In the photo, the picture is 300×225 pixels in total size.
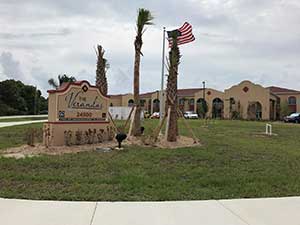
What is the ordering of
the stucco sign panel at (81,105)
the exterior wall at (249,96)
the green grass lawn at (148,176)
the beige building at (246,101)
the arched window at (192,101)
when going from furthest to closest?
the arched window at (192,101) → the beige building at (246,101) → the exterior wall at (249,96) → the stucco sign panel at (81,105) → the green grass lawn at (148,176)

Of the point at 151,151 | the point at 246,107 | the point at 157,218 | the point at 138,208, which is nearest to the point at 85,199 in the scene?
the point at 138,208

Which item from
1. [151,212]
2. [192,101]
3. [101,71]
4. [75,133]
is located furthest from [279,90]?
[151,212]

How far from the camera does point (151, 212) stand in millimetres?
6418

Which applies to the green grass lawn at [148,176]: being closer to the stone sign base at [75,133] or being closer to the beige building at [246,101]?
the stone sign base at [75,133]

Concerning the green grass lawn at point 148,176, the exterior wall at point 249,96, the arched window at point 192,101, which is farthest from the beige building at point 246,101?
the green grass lawn at point 148,176

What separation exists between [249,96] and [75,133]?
6706 centimetres

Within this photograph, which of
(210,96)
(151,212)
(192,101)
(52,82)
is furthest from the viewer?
(192,101)

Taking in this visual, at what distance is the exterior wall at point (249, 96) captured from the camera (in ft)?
253

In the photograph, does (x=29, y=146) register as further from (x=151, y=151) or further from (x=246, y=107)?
(x=246, y=107)

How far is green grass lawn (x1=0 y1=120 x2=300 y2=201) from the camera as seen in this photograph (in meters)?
7.68

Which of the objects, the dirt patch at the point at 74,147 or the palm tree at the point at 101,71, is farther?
the palm tree at the point at 101,71

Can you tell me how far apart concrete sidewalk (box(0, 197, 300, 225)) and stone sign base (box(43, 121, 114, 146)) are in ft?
23.2

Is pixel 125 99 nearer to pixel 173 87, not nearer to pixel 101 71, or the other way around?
pixel 101 71

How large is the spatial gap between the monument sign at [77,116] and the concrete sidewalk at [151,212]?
7249 millimetres
